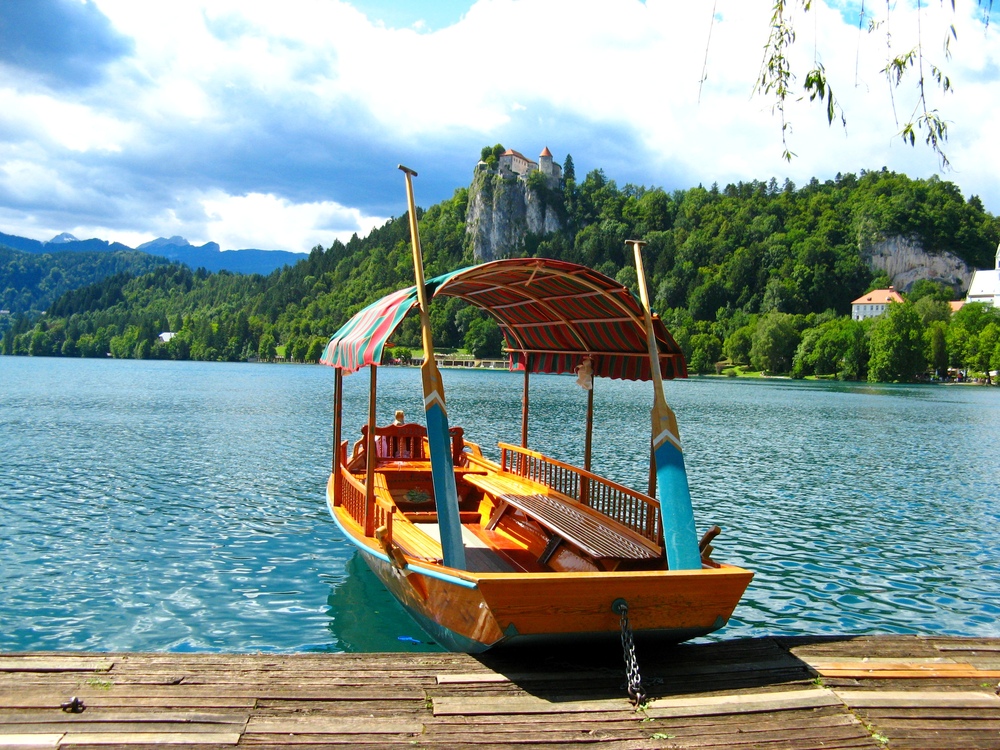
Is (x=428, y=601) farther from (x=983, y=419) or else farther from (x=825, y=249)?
(x=825, y=249)

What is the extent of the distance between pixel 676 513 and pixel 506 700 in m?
2.72

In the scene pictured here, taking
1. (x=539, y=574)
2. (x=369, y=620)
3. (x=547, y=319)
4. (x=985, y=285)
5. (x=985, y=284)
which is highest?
(x=985, y=284)

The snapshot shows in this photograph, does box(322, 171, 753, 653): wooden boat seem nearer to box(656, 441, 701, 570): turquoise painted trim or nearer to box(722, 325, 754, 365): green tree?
box(656, 441, 701, 570): turquoise painted trim

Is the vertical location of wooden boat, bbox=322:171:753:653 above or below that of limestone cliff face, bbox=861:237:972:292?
below

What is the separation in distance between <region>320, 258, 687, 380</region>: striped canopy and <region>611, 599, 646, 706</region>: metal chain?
147 inches

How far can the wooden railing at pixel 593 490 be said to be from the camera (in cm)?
1032

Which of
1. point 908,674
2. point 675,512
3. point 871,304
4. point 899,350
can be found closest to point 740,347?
point 899,350

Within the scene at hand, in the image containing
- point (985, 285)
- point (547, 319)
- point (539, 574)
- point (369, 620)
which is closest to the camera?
point (539, 574)

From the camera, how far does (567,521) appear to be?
10.2 meters

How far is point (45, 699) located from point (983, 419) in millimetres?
59585

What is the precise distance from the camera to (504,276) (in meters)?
10.7

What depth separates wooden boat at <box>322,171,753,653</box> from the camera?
22.7 feet

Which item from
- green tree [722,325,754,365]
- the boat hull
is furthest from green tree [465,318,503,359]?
the boat hull

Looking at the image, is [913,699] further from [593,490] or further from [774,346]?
[774,346]
